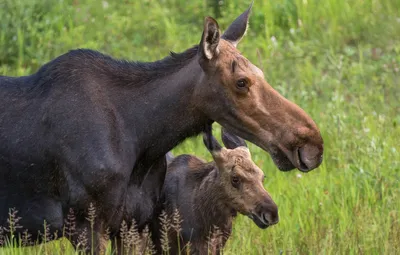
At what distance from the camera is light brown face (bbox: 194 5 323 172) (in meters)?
7.24

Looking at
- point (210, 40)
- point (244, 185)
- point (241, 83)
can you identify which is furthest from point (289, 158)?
point (244, 185)

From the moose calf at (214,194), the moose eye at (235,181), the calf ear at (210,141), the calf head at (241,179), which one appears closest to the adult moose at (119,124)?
the calf ear at (210,141)

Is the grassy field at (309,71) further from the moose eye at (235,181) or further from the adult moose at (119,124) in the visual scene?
the adult moose at (119,124)

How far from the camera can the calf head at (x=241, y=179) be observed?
27.1ft

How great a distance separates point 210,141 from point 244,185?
1.76ft

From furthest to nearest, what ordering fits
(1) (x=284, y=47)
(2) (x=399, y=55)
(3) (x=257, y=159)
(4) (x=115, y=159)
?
(1) (x=284, y=47) → (2) (x=399, y=55) → (3) (x=257, y=159) → (4) (x=115, y=159)

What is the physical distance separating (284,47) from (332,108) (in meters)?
2.80

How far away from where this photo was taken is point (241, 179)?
28.3 feet

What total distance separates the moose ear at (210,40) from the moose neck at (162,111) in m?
0.26

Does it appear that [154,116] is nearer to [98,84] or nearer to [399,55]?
[98,84]

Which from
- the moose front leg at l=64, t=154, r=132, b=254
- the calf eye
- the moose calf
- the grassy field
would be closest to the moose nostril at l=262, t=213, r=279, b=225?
the moose calf

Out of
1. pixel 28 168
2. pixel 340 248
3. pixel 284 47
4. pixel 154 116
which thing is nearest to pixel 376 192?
pixel 340 248

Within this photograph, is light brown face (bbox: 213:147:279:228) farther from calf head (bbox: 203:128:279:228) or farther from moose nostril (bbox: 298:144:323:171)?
moose nostril (bbox: 298:144:323:171)

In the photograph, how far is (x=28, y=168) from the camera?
25.2 ft
